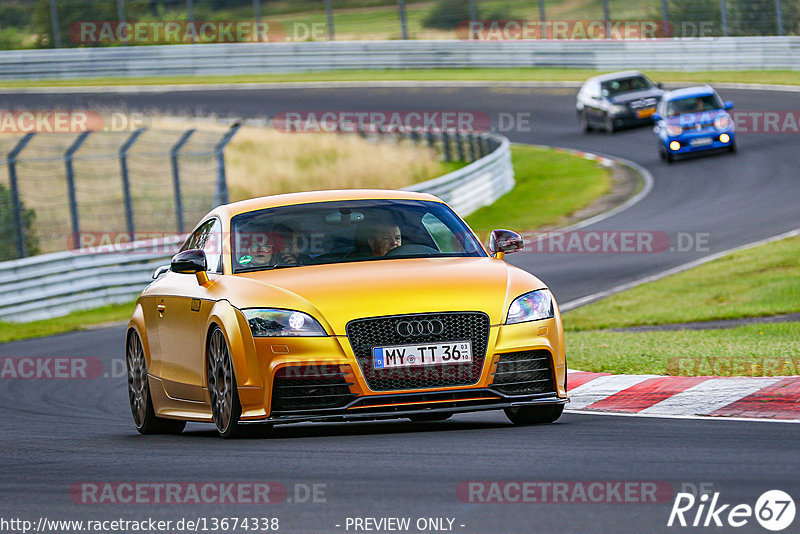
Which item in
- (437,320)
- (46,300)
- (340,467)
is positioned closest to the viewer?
(340,467)

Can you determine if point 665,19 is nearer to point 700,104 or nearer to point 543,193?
point 700,104

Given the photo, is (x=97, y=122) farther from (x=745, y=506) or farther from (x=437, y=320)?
(x=745, y=506)

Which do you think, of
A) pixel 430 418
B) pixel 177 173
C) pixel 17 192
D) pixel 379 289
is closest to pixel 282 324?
pixel 379 289

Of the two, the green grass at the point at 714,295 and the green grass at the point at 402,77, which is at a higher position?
the green grass at the point at 714,295

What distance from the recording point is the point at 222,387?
25.7ft

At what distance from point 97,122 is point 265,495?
3373cm

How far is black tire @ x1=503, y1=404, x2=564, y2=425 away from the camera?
26.4 feet

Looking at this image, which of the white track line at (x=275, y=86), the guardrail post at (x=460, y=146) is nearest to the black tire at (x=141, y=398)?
the guardrail post at (x=460, y=146)

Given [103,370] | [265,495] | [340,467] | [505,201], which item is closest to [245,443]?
[340,467]

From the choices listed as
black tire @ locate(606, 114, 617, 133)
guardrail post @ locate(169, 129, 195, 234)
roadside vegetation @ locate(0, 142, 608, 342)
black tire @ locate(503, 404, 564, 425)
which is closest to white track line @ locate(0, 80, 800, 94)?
black tire @ locate(606, 114, 617, 133)

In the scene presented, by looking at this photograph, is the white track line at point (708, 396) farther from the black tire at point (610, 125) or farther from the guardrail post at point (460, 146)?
the black tire at point (610, 125)

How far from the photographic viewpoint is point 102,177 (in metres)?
32.6

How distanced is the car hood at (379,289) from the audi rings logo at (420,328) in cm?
6

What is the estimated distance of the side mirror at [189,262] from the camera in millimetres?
8367
